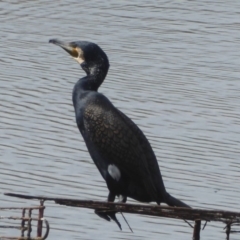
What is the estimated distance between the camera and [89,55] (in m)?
6.12

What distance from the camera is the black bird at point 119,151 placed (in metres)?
5.86

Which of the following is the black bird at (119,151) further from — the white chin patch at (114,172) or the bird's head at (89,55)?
the bird's head at (89,55)

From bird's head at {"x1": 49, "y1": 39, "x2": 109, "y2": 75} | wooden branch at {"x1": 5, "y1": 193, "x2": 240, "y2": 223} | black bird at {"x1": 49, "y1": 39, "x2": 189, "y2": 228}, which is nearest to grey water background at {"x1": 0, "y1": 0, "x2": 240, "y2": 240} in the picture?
black bird at {"x1": 49, "y1": 39, "x2": 189, "y2": 228}

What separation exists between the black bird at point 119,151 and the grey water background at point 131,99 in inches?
45.1

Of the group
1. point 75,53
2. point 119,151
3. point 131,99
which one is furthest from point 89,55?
point 131,99

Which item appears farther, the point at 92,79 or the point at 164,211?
the point at 92,79

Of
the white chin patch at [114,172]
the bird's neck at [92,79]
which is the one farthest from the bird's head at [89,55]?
the white chin patch at [114,172]

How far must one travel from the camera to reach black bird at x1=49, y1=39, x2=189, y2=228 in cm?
586

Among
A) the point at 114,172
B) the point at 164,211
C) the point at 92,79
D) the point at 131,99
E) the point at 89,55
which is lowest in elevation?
the point at 164,211

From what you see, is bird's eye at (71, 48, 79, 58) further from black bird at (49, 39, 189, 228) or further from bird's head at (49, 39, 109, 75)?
black bird at (49, 39, 189, 228)

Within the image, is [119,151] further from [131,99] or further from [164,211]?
[131,99]

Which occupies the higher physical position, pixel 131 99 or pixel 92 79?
pixel 131 99

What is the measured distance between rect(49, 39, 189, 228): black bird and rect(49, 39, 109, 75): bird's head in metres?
0.17

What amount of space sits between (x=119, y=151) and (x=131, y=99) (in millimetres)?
4279
